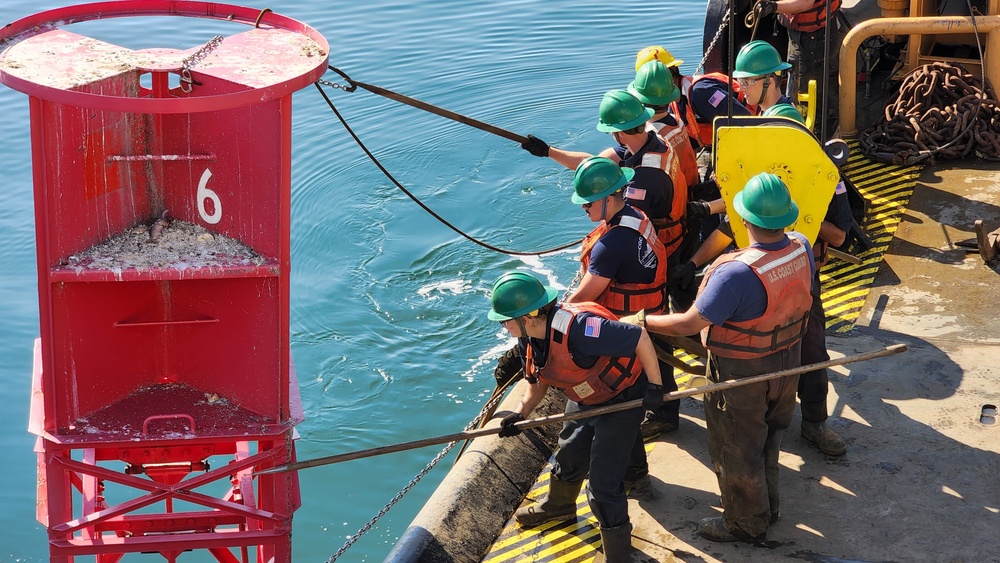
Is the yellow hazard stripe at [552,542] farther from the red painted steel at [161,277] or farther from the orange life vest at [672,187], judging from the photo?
the orange life vest at [672,187]

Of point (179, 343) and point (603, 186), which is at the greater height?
point (603, 186)

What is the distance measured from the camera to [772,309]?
5.00m

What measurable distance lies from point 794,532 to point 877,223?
13.1 ft

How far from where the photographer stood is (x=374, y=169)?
15977 millimetres

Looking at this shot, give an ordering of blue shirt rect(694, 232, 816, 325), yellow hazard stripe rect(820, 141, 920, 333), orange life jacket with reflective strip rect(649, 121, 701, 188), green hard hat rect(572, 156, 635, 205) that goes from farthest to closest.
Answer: yellow hazard stripe rect(820, 141, 920, 333)
orange life jacket with reflective strip rect(649, 121, 701, 188)
green hard hat rect(572, 156, 635, 205)
blue shirt rect(694, 232, 816, 325)

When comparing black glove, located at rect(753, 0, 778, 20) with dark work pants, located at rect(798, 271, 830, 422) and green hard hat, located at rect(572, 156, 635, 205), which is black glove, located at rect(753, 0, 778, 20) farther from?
green hard hat, located at rect(572, 156, 635, 205)

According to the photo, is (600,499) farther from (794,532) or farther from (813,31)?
(813,31)

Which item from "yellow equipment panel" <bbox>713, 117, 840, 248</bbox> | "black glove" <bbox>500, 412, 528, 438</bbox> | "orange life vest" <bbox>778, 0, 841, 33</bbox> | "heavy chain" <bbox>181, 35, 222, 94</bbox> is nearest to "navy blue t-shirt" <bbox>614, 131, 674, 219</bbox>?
"yellow equipment panel" <bbox>713, 117, 840, 248</bbox>

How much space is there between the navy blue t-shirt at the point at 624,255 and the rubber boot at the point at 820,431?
1.29 m

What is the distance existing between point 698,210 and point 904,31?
13.9ft

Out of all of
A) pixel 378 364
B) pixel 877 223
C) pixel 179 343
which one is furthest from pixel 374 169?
pixel 179 343

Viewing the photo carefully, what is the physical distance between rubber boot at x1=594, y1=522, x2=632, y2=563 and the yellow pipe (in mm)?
6124

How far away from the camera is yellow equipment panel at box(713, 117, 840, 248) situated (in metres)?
6.06

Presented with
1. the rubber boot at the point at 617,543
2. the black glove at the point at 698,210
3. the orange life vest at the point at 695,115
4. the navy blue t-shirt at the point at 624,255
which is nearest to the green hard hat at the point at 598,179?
the navy blue t-shirt at the point at 624,255
